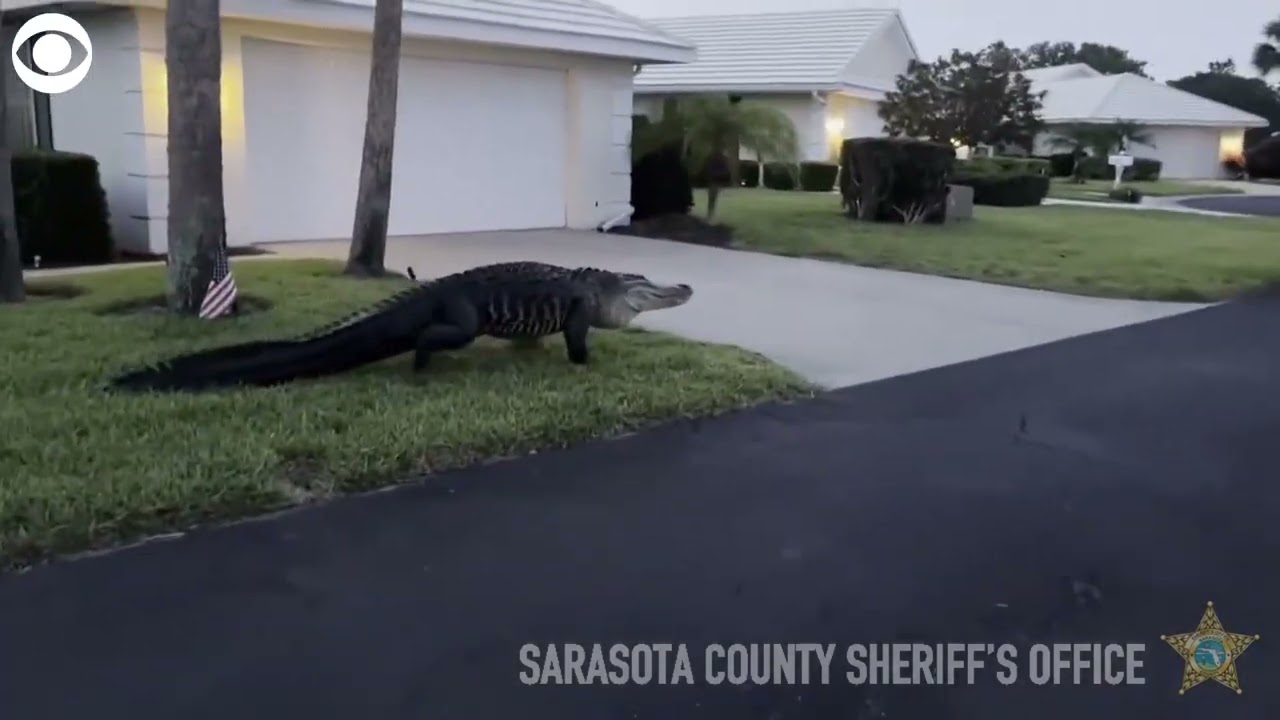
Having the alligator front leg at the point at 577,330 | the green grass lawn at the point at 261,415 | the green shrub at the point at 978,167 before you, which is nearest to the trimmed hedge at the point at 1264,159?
the green shrub at the point at 978,167

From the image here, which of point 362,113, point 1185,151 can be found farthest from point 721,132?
point 1185,151

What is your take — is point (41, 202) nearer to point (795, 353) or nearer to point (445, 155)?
point (445, 155)

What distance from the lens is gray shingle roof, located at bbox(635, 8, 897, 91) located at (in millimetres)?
29375

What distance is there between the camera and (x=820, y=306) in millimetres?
9594

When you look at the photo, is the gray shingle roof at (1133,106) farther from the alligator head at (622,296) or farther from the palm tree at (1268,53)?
the alligator head at (622,296)

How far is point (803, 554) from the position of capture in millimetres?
4062

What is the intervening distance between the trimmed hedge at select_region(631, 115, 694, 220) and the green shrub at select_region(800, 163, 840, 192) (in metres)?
10.4

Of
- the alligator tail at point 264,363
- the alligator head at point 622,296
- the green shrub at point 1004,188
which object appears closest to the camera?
the alligator tail at point 264,363

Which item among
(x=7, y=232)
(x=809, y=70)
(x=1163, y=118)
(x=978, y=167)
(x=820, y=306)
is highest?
(x=809, y=70)

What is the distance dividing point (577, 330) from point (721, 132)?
9.27 metres

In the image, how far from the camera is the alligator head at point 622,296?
6844 millimetres

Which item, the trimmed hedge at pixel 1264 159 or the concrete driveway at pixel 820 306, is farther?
the trimmed hedge at pixel 1264 159

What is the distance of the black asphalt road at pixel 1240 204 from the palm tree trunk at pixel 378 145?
19.9 meters

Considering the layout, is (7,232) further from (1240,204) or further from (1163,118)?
(1163,118)
